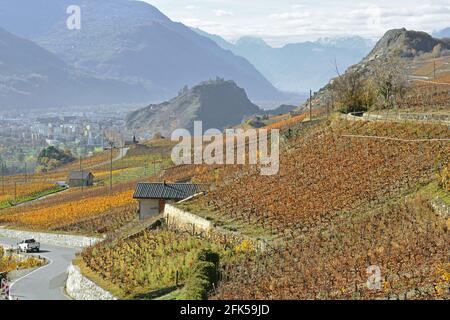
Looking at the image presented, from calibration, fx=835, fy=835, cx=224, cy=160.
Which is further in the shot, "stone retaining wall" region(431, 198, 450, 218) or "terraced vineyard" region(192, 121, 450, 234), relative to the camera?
"terraced vineyard" region(192, 121, 450, 234)

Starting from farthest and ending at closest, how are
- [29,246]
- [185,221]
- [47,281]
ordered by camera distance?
[29,246], [185,221], [47,281]

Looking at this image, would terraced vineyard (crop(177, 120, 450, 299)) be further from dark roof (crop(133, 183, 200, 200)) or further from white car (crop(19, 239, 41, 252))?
white car (crop(19, 239, 41, 252))

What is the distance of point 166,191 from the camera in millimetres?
44781

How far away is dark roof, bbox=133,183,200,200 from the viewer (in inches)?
1730

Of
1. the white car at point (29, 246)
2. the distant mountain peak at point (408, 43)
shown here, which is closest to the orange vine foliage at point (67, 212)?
the white car at point (29, 246)

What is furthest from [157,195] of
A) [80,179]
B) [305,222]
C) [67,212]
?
[80,179]

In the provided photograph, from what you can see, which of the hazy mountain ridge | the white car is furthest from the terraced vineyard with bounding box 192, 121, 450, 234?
the hazy mountain ridge

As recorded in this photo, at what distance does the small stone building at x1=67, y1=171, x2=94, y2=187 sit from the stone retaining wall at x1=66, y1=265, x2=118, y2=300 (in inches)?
1998

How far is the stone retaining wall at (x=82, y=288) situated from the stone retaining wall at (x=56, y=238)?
12.4m

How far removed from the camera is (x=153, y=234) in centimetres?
3588

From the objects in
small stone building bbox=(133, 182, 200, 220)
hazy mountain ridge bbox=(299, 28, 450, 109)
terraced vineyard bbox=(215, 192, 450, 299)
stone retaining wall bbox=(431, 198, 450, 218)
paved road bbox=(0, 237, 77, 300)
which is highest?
hazy mountain ridge bbox=(299, 28, 450, 109)

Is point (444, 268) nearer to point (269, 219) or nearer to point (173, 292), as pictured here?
point (173, 292)

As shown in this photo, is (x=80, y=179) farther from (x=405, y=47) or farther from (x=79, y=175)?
(x=405, y=47)

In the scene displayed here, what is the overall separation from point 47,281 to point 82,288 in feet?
17.6
